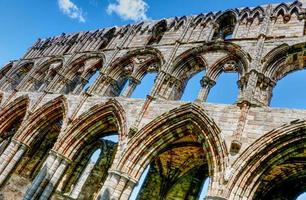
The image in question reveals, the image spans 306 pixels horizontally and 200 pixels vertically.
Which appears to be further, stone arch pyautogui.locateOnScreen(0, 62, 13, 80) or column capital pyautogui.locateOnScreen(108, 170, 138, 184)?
stone arch pyautogui.locateOnScreen(0, 62, 13, 80)

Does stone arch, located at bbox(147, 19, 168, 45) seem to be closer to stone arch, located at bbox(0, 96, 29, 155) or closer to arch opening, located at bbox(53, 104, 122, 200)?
arch opening, located at bbox(53, 104, 122, 200)

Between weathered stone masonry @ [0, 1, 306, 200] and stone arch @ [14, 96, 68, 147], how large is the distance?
0.04 m

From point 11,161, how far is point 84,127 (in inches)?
143

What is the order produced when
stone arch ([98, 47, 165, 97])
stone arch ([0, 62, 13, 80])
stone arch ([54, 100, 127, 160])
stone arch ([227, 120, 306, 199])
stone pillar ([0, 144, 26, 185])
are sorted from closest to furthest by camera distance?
stone arch ([227, 120, 306, 199]), stone arch ([54, 100, 127, 160]), stone pillar ([0, 144, 26, 185]), stone arch ([98, 47, 165, 97]), stone arch ([0, 62, 13, 80])

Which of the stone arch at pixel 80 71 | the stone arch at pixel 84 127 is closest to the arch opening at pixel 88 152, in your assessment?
the stone arch at pixel 84 127

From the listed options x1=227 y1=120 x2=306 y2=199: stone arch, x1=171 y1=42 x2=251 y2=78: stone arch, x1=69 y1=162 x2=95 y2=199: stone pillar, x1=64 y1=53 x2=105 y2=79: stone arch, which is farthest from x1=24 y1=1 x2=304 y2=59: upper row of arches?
x1=69 y1=162 x2=95 y2=199: stone pillar

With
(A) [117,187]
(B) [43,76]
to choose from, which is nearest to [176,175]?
(A) [117,187]

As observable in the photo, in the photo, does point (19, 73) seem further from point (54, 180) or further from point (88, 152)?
point (54, 180)

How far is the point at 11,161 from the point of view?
13.5 meters

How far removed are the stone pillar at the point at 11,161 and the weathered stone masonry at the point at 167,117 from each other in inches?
1.6

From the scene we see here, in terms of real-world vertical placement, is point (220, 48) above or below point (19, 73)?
above

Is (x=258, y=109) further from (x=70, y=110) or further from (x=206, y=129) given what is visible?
(x=70, y=110)

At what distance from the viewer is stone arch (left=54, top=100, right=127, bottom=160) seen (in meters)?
12.3

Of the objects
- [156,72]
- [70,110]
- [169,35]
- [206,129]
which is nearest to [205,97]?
[206,129]
